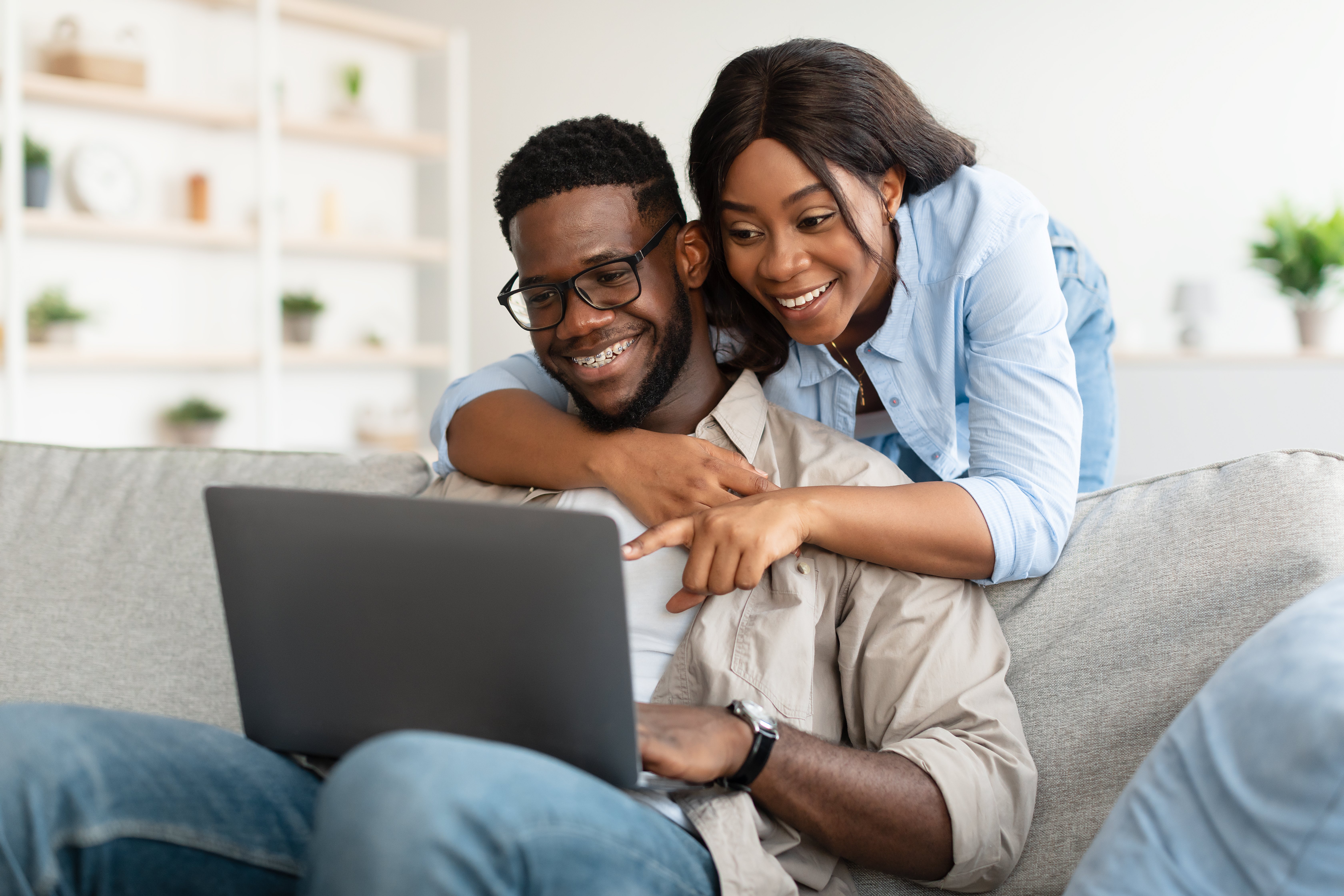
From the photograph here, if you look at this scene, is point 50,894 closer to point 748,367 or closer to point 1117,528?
point 748,367

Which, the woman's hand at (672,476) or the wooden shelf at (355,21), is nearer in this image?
the woman's hand at (672,476)

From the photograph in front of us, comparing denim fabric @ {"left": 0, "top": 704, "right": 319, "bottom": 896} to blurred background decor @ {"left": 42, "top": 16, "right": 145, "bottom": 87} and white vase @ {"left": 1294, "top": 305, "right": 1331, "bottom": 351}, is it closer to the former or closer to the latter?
white vase @ {"left": 1294, "top": 305, "right": 1331, "bottom": 351}

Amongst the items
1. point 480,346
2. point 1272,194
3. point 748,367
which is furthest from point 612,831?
point 480,346

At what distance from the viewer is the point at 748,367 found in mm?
1590

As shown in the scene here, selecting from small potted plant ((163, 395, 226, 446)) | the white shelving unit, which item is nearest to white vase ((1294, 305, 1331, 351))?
the white shelving unit

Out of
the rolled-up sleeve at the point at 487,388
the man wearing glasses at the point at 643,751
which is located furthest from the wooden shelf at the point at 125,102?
the man wearing glasses at the point at 643,751

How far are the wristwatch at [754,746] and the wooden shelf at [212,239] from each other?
4.14 metres

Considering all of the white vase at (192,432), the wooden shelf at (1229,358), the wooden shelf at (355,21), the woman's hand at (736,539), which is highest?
the wooden shelf at (355,21)

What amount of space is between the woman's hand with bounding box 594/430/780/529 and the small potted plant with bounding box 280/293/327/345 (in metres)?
4.08

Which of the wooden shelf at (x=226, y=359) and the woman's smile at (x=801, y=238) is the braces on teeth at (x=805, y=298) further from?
the wooden shelf at (x=226, y=359)

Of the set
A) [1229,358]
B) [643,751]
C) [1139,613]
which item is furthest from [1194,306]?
[643,751]

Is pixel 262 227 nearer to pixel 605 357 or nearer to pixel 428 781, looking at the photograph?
pixel 605 357

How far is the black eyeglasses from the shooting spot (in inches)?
54.4

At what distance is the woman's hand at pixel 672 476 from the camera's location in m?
A: 1.23
